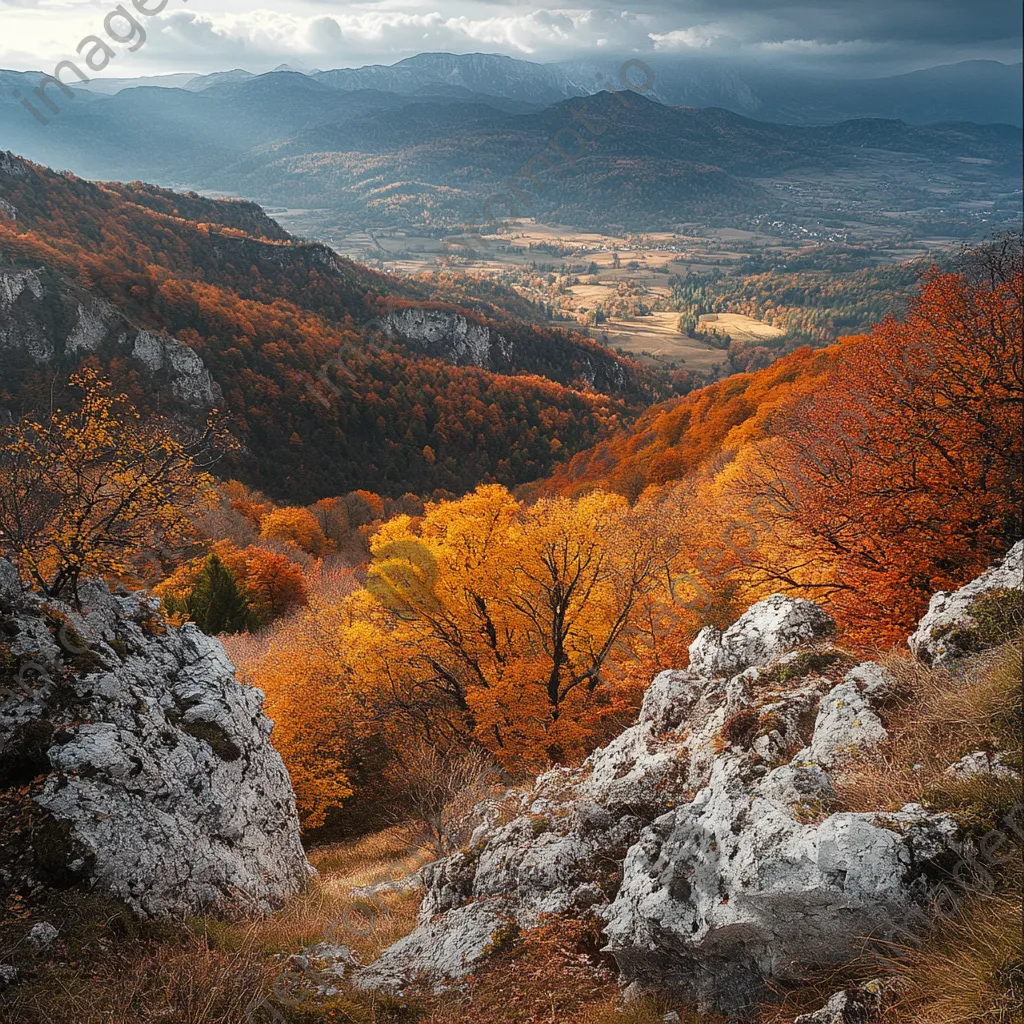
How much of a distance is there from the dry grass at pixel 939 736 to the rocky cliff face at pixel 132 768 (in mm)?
11063

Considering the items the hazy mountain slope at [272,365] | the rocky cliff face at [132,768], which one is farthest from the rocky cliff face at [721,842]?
the hazy mountain slope at [272,365]

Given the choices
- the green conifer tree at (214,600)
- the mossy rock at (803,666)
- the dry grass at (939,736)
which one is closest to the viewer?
the dry grass at (939,736)

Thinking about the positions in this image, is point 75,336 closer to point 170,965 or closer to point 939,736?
point 170,965

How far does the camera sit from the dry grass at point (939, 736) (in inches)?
248

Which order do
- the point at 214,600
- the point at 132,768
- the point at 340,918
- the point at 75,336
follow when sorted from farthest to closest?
the point at 75,336
the point at 214,600
the point at 340,918
the point at 132,768

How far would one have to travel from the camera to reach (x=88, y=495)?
14.7m

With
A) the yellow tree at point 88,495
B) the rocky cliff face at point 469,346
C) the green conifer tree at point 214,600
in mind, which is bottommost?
the green conifer tree at point 214,600

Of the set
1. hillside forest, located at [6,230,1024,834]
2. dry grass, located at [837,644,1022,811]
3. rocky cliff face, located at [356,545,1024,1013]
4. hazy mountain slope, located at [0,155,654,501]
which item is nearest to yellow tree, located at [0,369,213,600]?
hillside forest, located at [6,230,1024,834]

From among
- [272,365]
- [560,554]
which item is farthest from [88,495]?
[272,365]

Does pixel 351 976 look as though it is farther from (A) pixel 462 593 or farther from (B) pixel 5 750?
(A) pixel 462 593

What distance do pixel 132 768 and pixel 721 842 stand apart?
10.4m

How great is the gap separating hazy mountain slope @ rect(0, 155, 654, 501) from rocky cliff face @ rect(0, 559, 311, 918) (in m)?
105

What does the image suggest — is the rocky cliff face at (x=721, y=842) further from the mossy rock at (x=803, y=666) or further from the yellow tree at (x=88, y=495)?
the yellow tree at (x=88, y=495)

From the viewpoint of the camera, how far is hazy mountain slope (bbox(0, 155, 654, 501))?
118 m
